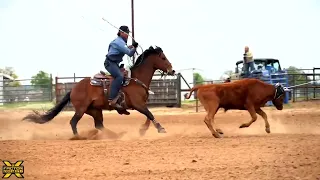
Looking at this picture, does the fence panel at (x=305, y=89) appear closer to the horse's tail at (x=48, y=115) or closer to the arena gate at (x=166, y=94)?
the arena gate at (x=166, y=94)

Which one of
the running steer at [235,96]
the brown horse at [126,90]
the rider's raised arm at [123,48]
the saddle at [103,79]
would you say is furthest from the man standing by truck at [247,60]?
the rider's raised arm at [123,48]

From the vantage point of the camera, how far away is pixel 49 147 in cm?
820

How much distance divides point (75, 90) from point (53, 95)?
14088 millimetres

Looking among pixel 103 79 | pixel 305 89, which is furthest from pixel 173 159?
pixel 305 89

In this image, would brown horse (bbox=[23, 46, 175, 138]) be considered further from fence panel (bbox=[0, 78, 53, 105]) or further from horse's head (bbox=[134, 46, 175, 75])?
fence panel (bbox=[0, 78, 53, 105])

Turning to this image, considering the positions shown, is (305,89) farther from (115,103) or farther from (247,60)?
(115,103)

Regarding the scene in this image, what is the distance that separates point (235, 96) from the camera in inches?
401

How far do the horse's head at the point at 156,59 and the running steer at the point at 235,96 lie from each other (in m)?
0.82

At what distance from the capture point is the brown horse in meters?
10.5

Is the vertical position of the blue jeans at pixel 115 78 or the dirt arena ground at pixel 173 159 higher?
the blue jeans at pixel 115 78

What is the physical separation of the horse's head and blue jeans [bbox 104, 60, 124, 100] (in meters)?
0.62

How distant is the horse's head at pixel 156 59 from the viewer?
35.7ft

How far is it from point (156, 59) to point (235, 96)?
1898 mm

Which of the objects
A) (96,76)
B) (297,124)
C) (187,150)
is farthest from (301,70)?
(187,150)
